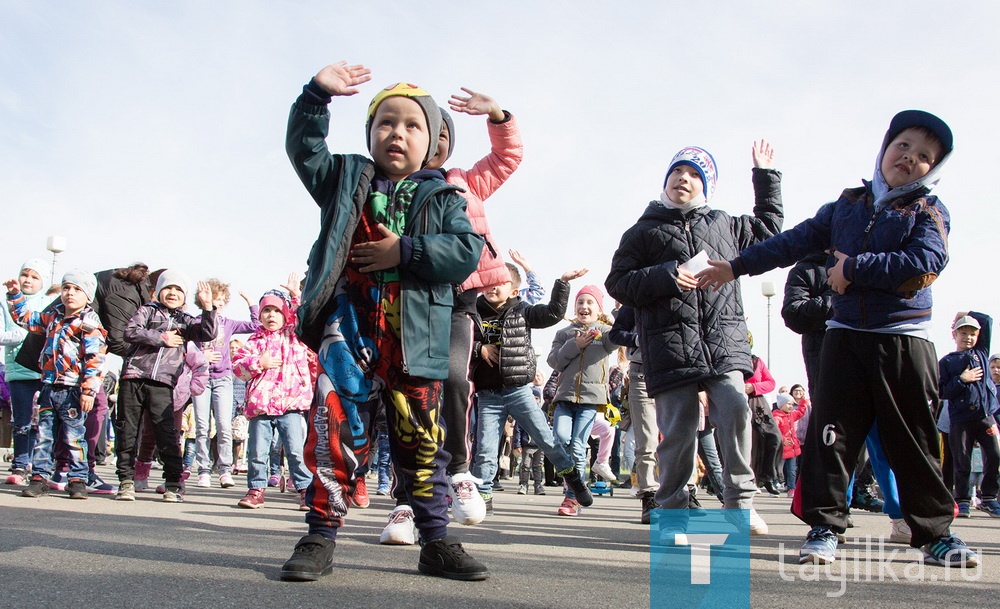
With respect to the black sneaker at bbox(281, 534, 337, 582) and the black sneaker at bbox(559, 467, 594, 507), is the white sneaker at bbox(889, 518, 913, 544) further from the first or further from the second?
the black sneaker at bbox(281, 534, 337, 582)

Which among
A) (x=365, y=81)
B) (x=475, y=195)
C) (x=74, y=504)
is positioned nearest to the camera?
(x=365, y=81)

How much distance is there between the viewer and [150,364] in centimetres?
732

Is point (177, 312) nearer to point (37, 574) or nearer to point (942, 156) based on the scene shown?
point (37, 574)

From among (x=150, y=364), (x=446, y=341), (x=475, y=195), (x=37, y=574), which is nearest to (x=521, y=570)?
(x=446, y=341)

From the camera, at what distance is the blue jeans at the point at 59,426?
717cm

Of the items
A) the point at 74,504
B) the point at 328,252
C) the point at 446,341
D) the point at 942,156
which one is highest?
the point at 942,156

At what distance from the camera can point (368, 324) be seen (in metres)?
3.19

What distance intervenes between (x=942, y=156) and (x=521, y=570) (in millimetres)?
2611

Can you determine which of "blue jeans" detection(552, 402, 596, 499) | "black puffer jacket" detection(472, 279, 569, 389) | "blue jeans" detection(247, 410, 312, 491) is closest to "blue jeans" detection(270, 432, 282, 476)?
"blue jeans" detection(247, 410, 312, 491)

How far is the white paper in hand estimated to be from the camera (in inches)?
171

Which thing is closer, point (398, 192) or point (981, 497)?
point (398, 192)

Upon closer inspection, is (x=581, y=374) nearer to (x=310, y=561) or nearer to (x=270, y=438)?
(x=270, y=438)

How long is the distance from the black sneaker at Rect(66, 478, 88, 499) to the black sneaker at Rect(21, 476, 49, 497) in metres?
0.20

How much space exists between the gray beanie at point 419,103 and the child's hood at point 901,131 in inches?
81.0
